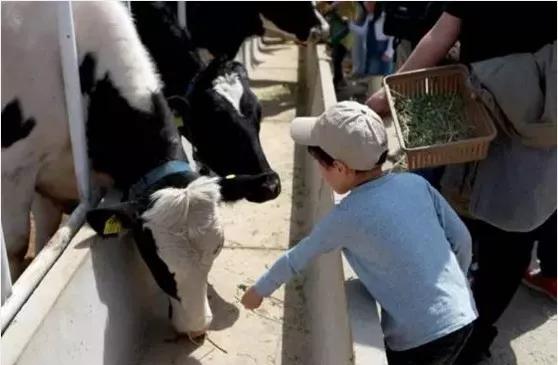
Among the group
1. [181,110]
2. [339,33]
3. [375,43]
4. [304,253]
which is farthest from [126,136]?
[339,33]

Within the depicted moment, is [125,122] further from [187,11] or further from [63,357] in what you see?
[187,11]

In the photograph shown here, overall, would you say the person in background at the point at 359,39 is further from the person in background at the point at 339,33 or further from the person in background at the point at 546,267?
the person in background at the point at 546,267

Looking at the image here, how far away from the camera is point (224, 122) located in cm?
442

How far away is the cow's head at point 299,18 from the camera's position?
7.77 meters

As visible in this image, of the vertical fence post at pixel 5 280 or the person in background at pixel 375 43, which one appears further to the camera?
the person in background at pixel 375 43

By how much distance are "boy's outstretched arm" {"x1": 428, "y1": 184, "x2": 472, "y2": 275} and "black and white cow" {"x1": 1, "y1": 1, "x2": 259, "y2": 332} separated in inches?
39.2

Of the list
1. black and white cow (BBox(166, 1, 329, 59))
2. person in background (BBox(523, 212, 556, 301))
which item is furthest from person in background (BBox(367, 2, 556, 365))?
black and white cow (BBox(166, 1, 329, 59))

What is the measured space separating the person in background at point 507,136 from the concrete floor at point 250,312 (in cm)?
98

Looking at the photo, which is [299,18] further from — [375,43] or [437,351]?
[437,351]

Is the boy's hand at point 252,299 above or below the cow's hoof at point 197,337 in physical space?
above

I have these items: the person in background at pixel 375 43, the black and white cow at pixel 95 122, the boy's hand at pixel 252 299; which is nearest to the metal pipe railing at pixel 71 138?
the black and white cow at pixel 95 122

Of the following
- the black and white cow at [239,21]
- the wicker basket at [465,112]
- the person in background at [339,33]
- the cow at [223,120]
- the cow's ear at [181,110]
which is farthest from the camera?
the person in background at [339,33]

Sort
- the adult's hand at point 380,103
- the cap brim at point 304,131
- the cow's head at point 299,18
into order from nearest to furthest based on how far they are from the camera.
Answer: the cap brim at point 304,131
the adult's hand at point 380,103
the cow's head at point 299,18

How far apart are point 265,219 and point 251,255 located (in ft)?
1.76
